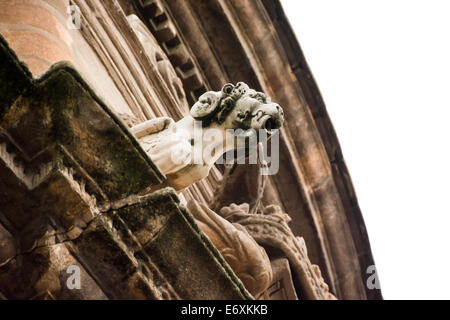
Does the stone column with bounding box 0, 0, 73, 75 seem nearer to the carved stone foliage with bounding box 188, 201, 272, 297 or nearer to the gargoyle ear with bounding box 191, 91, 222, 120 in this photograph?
the gargoyle ear with bounding box 191, 91, 222, 120

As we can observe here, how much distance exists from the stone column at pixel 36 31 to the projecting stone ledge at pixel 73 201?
4.71 feet

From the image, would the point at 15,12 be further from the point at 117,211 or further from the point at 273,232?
the point at 273,232

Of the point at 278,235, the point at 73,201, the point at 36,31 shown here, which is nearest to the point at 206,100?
the point at 36,31

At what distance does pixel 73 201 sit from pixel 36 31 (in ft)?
6.66

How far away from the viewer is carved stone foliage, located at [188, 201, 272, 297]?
5766 mm

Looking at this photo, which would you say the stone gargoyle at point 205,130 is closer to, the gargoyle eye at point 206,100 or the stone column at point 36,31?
the gargoyle eye at point 206,100

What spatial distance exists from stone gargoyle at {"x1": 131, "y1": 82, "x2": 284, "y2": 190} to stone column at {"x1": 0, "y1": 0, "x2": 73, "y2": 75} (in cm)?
81

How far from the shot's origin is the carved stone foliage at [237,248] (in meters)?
5.77

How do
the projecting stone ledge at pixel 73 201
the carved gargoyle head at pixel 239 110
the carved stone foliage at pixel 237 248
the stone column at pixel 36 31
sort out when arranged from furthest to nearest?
the carved stone foliage at pixel 237 248, the stone column at pixel 36 31, the carved gargoyle head at pixel 239 110, the projecting stone ledge at pixel 73 201

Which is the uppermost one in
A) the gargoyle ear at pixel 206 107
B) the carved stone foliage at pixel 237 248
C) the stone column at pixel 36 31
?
the stone column at pixel 36 31

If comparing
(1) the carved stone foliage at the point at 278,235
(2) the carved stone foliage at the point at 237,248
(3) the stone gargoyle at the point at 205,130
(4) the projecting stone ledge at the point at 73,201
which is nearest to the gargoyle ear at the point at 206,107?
(3) the stone gargoyle at the point at 205,130

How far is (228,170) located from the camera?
740cm
